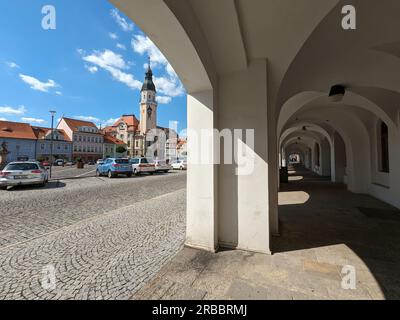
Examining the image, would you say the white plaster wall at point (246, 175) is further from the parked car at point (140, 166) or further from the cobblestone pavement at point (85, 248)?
the parked car at point (140, 166)

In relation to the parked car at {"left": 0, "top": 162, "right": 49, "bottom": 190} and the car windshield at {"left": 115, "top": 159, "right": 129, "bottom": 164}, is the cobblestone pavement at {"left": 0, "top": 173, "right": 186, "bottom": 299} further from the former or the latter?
the car windshield at {"left": 115, "top": 159, "right": 129, "bottom": 164}

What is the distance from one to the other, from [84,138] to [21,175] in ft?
155

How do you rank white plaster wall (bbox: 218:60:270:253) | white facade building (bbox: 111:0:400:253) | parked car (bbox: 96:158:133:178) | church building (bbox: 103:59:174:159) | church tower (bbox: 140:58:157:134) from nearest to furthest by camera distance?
white facade building (bbox: 111:0:400:253), white plaster wall (bbox: 218:60:270:253), parked car (bbox: 96:158:133:178), church tower (bbox: 140:58:157:134), church building (bbox: 103:59:174:159)

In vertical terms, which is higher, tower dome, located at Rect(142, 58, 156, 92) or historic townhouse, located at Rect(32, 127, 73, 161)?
tower dome, located at Rect(142, 58, 156, 92)

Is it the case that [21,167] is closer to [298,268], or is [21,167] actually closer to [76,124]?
[298,268]

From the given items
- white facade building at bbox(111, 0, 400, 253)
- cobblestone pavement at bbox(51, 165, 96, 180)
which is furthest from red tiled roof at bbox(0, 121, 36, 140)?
white facade building at bbox(111, 0, 400, 253)

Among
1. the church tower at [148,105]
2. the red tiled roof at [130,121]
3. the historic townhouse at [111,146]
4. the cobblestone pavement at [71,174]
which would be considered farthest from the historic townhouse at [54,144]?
the cobblestone pavement at [71,174]

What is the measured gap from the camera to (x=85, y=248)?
10.8 feet

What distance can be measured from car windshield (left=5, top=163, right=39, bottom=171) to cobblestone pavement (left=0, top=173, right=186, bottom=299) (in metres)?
4.91

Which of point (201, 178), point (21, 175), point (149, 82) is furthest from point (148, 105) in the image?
point (201, 178)

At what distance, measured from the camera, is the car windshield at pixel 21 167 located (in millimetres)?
9747

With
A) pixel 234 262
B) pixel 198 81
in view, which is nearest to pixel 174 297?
pixel 234 262

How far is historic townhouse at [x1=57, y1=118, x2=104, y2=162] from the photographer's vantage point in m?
48.6

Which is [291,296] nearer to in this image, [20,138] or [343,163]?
[343,163]
